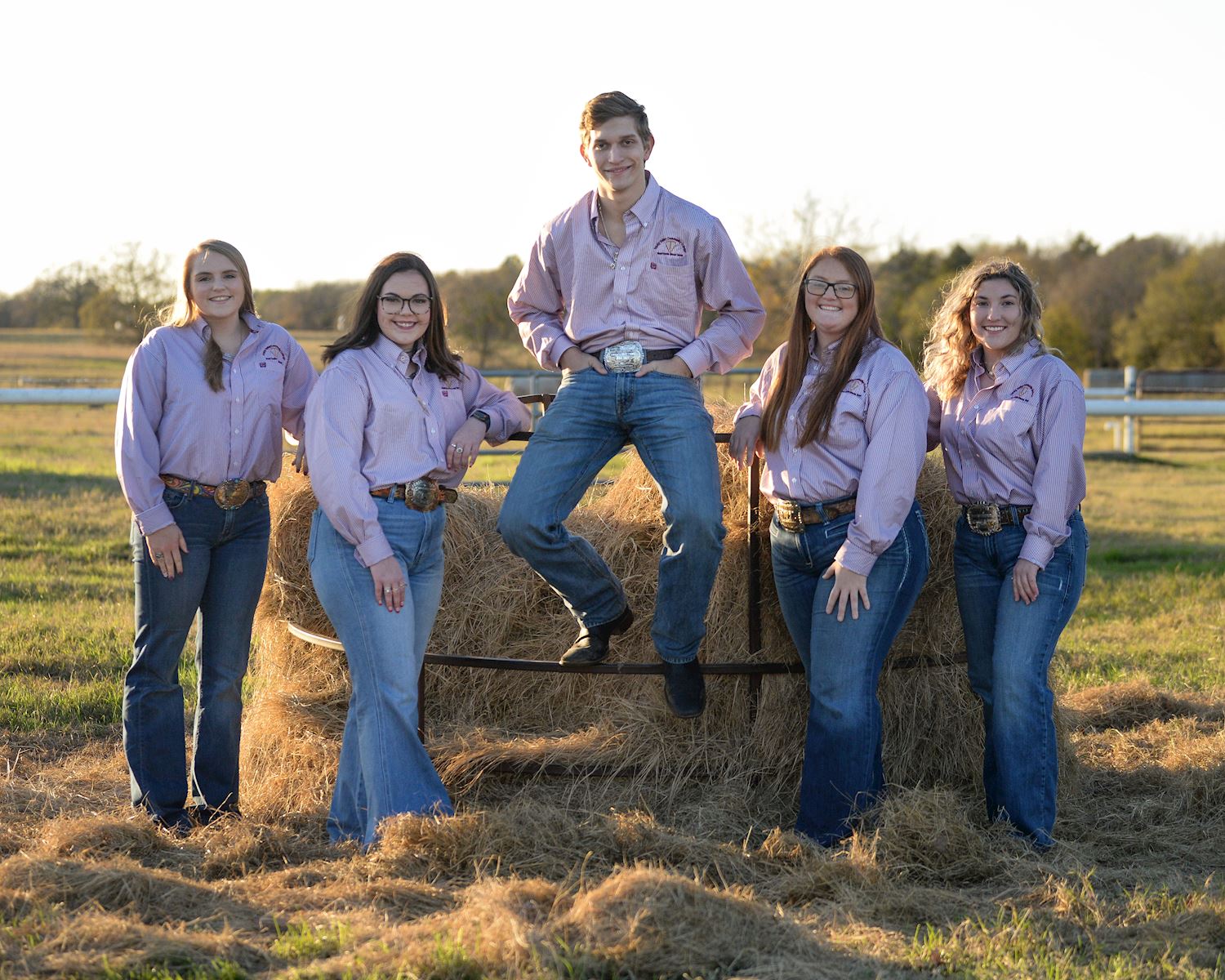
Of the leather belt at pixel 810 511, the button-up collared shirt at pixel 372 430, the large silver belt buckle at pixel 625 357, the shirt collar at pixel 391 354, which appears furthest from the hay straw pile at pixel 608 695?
the shirt collar at pixel 391 354

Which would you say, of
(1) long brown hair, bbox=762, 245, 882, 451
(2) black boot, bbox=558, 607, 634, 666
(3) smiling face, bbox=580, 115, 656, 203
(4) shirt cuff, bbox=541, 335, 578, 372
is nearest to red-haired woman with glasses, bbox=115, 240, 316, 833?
(4) shirt cuff, bbox=541, 335, 578, 372

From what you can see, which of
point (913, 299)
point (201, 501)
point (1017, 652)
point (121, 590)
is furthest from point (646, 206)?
point (913, 299)

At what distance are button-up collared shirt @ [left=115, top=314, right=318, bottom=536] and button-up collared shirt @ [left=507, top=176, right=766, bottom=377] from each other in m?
0.85

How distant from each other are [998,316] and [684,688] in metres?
1.49

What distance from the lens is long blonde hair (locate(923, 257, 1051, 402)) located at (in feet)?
13.6

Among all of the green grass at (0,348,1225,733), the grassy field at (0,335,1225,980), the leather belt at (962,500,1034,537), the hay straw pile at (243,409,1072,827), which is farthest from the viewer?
the green grass at (0,348,1225,733)

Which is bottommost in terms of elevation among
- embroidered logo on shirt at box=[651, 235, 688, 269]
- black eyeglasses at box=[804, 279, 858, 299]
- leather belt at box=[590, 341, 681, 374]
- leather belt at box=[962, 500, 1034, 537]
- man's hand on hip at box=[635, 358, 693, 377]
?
leather belt at box=[962, 500, 1034, 537]

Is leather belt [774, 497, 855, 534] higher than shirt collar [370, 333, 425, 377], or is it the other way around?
shirt collar [370, 333, 425, 377]

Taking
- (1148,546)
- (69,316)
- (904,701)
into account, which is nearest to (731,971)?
(904,701)

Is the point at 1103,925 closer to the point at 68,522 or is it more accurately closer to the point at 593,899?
the point at 593,899

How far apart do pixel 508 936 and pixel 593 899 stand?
256 mm

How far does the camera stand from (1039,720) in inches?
159

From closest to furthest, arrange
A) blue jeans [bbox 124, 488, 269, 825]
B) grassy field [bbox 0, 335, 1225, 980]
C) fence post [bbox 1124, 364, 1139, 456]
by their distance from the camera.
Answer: grassy field [bbox 0, 335, 1225, 980], blue jeans [bbox 124, 488, 269, 825], fence post [bbox 1124, 364, 1139, 456]

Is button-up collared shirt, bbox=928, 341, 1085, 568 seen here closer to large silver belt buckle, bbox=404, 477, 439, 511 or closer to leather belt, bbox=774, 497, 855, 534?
leather belt, bbox=774, 497, 855, 534
